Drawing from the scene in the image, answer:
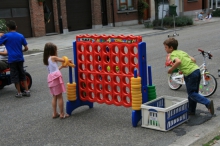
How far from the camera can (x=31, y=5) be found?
22.9 metres

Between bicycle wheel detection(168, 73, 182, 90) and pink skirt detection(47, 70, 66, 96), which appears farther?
bicycle wheel detection(168, 73, 182, 90)

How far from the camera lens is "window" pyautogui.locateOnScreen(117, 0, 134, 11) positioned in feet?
96.6

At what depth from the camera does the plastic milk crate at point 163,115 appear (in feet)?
18.8

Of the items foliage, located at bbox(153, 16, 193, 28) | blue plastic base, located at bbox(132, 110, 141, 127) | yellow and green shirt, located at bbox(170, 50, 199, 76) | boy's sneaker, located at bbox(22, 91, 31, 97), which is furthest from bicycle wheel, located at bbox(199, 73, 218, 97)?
foliage, located at bbox(153, 16, 193, 28)

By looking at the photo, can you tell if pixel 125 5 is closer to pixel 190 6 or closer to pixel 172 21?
pixel 172 21

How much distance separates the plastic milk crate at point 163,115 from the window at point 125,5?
943 inches

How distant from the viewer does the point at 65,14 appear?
2509cm

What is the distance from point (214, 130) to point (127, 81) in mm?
1729

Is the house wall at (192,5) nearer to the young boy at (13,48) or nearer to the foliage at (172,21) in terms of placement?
the foliage at (172,21)

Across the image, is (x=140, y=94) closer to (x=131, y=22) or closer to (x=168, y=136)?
(x=168, y=136)

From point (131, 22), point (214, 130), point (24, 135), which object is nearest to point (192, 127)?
point (214, 130)

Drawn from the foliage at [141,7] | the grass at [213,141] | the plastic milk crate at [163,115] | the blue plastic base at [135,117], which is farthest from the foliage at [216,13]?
the grass at [213,141]

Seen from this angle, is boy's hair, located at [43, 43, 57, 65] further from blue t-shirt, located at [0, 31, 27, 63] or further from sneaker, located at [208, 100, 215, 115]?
sneaker, located at [208, 100, 215, 115]

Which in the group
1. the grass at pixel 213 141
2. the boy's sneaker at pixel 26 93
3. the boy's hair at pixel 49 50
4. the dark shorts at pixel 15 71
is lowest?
the grass at pixel 213 141
